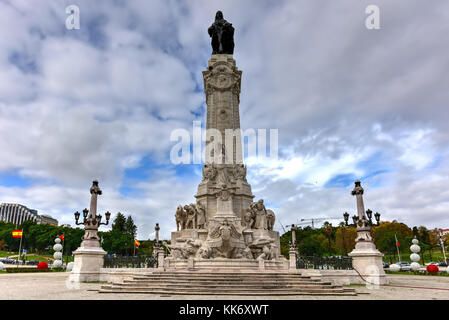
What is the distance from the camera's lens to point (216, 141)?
26.1 meters

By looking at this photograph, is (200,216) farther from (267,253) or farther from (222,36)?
(222,36)

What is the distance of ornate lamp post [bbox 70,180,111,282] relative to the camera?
19688 mm

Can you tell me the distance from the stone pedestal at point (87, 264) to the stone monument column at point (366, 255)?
17.0 m

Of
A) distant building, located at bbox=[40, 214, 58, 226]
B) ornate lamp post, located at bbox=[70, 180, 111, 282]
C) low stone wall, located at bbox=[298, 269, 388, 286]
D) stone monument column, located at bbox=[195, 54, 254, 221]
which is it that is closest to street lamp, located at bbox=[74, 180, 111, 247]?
ornate lamp post, located at bbox=[70, 180, 111, 282]

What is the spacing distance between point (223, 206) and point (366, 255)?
10.2 meters

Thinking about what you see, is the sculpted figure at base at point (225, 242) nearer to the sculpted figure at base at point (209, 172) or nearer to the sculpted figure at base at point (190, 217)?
the sculpted figure at base at point (190, 217)

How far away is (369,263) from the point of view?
20.2 metres

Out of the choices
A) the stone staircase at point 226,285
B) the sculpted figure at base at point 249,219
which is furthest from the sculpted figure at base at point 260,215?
the stone staircase at point 226,285

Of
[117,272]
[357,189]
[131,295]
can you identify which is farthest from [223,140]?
[131,295]

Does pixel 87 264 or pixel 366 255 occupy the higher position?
pixel 366 255

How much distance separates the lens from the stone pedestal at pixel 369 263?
63.4 feet
